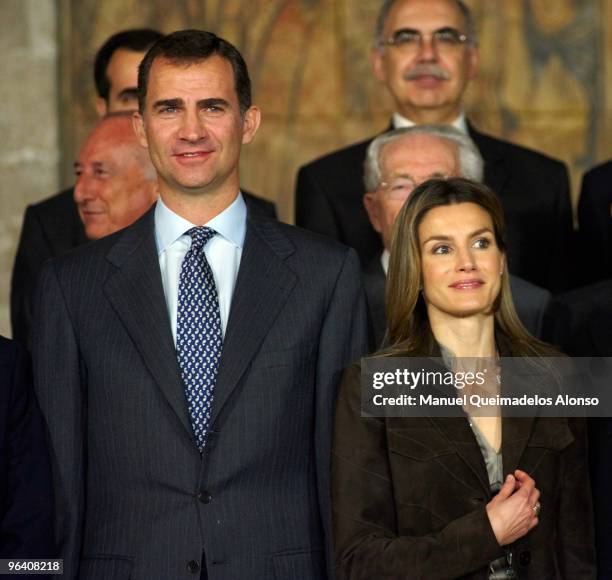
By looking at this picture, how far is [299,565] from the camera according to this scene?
13.8 feet

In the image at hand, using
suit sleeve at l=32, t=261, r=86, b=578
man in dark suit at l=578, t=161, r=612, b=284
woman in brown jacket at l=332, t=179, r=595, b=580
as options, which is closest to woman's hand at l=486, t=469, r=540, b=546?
woman in brown jacket at l=332, t=179, r=595, b=580

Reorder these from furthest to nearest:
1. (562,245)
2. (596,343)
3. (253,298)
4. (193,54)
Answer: (562,245) < (596,343) < (193,54) < (253,298)

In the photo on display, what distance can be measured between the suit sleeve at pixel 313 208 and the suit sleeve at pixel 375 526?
1716 millimetres

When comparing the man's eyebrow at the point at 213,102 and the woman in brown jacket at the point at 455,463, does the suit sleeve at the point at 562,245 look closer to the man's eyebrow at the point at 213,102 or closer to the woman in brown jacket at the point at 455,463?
the woman in brown jacket at the point at 455,463

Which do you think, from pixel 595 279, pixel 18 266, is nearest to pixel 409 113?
pixel 595 279

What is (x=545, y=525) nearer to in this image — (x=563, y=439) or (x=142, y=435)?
(x=563, y=439)

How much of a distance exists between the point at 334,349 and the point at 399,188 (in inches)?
45.6

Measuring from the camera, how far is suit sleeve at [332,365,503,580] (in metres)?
4.05

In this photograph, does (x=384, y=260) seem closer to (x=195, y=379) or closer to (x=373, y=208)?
(x=373, y=208)

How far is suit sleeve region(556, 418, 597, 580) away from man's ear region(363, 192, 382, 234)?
133 cm

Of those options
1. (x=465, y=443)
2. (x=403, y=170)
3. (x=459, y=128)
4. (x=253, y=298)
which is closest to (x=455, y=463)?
(x=465, y=443)

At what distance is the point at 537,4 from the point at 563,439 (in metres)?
3.66

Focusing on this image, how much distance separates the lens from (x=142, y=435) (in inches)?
164

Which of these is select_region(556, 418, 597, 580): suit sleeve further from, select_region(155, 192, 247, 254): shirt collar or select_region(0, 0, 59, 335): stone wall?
select_region(0, 0, 59, 335): stone wall
